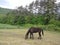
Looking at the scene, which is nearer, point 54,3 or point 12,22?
point 54,3

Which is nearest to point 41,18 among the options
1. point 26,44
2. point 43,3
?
point 43,3

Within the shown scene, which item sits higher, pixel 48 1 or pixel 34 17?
pixel 48 1

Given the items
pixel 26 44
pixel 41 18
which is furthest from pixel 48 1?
pixel 26 44

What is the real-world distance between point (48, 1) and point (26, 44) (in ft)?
120

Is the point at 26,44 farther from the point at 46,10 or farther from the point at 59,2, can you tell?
the point at 59,2

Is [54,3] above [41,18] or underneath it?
above

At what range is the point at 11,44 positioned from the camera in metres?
13.8

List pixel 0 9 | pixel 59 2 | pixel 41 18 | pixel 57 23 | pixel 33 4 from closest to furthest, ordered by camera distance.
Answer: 1. pixel 57 23
2. pixel 41 18
3. pixel 59 2
4. pixel 33 4
5. pixel 0 9

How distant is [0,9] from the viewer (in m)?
106

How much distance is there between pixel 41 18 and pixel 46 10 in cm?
261

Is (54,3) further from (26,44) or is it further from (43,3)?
(26,44)

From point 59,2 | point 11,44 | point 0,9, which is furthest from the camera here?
point 0,9

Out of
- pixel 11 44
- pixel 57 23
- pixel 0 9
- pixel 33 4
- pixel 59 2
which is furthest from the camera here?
pixel 0 9

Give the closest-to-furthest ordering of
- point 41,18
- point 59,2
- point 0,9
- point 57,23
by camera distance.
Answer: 1. point 57,23
2. point 41,18
3. point 59,2
4. point 0,9
